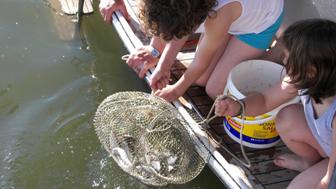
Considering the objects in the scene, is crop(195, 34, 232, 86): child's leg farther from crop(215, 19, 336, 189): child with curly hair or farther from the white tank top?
crop(215, 19, 336, 189): child with curly hair

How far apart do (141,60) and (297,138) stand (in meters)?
1.34

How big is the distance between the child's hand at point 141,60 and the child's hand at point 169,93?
0.35m

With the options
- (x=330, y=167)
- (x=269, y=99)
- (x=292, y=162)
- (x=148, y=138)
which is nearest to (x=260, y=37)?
(x=269, y=99)

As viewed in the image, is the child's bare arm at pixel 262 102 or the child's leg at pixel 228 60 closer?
the child's bare arm at pixel 262 102

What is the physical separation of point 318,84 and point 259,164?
0.81 meters

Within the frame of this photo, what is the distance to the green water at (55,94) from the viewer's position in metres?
3.56

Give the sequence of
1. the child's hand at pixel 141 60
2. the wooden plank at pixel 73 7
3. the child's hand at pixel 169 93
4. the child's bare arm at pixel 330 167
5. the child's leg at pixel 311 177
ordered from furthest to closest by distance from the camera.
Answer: the wooden plank at pixel 73 7 < the child's hand at pixel 141 60 < the child's hand at pixel 169 93 < the child's leg at pixel 311 177 < the child's bare arm at pixel 330 167

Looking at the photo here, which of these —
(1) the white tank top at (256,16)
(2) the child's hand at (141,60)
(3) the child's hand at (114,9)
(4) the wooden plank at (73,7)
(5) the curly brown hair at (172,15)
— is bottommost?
(4) the wooden plank at (73,7)

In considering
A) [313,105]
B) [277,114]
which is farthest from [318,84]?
[277,114]

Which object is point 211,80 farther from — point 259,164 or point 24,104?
point 24,104

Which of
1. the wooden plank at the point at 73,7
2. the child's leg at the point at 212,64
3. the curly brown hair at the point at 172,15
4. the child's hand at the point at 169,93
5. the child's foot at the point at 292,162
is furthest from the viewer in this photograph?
the wooden plank at the point at 73,7

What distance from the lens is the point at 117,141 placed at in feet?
10.9

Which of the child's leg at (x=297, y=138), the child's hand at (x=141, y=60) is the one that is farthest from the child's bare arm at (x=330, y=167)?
the child's hand at (x=141, y=60)

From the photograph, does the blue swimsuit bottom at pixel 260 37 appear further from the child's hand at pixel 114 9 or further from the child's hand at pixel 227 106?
the child's hand at pixel 114 9
